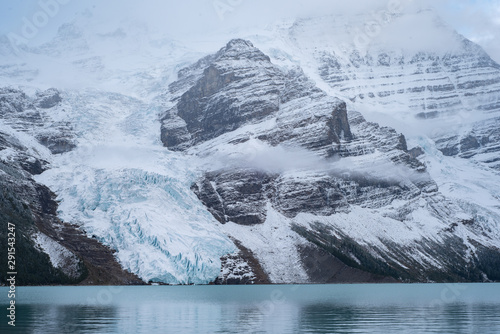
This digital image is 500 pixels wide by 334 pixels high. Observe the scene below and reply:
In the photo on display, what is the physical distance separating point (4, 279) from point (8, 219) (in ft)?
78.1

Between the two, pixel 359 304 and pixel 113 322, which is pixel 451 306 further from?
pixel 113 322

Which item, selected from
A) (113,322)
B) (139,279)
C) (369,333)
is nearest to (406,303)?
(369,333)

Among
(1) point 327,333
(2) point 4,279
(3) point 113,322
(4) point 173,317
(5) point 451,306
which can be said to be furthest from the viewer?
(2) point 4,279

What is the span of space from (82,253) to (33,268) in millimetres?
25836

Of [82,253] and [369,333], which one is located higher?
[82,253]

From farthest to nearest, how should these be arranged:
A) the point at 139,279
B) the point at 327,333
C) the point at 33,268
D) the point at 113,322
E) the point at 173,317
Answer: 1. the point at 139,279
2. the point at 33,268
3. the point at 173,317
4. the point at 113,322
5. the point at 327,333

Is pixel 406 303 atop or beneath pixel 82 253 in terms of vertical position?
beneath

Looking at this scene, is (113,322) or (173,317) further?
(173,317)

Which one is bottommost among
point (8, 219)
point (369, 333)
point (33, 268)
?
point (369, 333)

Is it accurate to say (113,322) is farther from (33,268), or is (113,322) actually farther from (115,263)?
(115,263)

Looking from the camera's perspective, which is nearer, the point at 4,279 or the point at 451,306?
the point at 451,306

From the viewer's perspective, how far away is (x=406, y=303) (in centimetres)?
11950

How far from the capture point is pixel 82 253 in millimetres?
199125

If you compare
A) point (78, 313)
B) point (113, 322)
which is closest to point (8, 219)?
point (78, 313)
